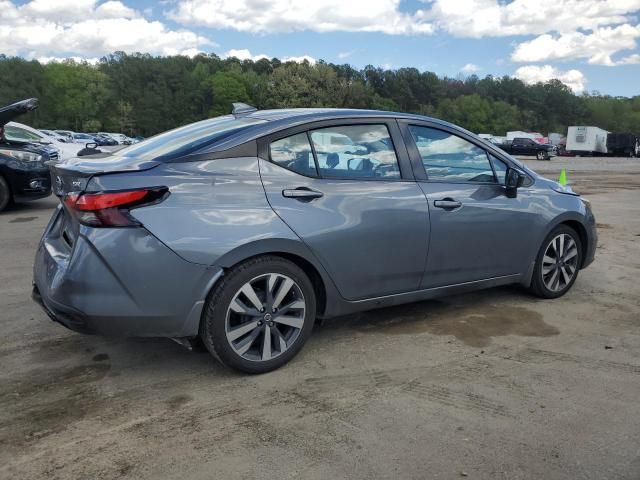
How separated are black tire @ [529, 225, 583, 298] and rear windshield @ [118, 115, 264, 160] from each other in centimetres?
264

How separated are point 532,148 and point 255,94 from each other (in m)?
78.5

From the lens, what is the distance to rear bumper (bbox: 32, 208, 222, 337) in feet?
10.0

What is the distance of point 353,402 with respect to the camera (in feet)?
10.5

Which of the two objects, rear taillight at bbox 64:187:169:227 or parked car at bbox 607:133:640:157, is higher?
parked car at bbox 607:133:640:157

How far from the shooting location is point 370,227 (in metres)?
3.76

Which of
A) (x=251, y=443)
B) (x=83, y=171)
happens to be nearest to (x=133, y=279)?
(x=83, y=171)

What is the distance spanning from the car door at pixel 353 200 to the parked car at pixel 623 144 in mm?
56331

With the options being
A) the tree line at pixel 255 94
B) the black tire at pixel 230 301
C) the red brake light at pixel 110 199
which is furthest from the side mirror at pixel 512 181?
the tree line at pixel 255 94

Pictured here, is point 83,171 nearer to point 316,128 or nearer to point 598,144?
point 316,128

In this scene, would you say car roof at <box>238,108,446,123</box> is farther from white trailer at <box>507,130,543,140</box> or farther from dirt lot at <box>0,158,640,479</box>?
white trailer at <box>507,130,543,140</box>

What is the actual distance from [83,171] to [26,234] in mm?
5380

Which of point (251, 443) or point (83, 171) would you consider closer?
point (251, 443)

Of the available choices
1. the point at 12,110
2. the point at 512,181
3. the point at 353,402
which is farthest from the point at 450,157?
the point at 12,110

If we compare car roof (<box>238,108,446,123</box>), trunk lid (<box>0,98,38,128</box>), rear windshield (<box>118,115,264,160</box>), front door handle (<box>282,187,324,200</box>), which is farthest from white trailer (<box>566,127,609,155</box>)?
front door handle (<box>282,187,324,200</box>)
